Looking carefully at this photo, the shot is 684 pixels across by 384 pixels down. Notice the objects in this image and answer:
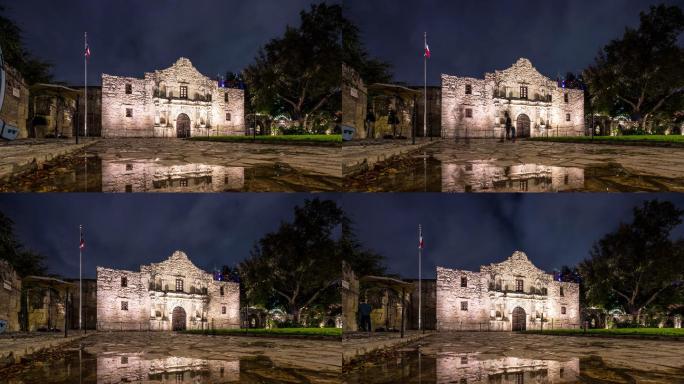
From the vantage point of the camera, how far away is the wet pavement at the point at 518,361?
7191 mm

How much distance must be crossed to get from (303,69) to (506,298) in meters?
3.90

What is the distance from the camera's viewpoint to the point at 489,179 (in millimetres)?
7246

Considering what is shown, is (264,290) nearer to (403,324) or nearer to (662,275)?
(403,324)

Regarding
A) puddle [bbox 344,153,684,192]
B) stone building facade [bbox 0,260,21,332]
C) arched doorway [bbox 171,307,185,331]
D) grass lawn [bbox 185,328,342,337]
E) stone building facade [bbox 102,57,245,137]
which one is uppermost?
stone building facade [bbox 102,57,245,137]

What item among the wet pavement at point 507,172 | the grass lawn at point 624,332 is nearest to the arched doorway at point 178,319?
the wet pavement at point 507,172

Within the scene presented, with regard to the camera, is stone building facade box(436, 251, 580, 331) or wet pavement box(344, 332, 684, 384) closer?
wet pavement box(344, 332, 684, 384)

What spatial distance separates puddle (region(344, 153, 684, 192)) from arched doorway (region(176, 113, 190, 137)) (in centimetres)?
204

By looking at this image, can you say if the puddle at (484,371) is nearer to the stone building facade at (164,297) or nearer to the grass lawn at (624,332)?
the grass lawn at (624,332)


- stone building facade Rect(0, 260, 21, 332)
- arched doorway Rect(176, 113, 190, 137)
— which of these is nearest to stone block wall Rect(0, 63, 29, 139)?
stone building facade Rect(0, 260, 21, 332)

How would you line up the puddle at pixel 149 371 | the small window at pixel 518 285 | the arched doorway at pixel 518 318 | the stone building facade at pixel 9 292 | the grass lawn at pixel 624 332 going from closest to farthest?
the small window at pixel 518 285 → the puddle at pixel 149 371 → the stone building facade at pixel 9 292 → the arched doorway at pixel 518 318 → the grass lawn at pixel 624 332

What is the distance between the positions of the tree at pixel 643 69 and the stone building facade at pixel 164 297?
526 cm

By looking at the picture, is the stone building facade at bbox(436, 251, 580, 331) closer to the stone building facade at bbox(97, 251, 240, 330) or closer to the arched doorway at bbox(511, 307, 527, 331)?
the arched doorway at bbox(511, 307, 527, 331)

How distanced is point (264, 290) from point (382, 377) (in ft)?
5.97

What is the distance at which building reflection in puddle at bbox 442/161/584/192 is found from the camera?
284 inches
